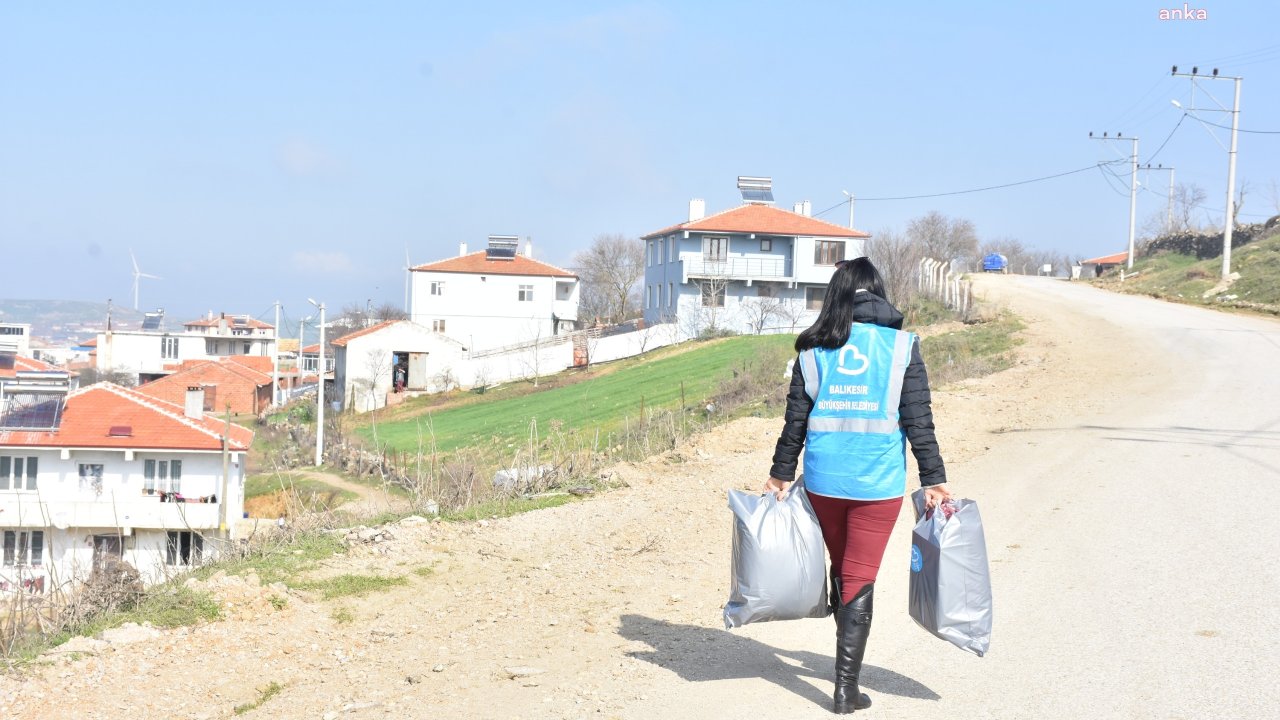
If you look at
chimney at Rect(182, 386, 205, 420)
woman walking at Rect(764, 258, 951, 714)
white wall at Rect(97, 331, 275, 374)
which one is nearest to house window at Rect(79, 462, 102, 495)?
chimney at Rect(182, 386, 205, 420)

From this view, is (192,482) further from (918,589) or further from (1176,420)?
(918,589)

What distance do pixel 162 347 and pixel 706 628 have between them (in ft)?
332

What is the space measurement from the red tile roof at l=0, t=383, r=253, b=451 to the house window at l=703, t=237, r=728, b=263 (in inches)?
1182

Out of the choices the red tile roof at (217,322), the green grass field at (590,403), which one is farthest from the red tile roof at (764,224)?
the red tile roof at (217,322)

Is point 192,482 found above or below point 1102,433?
below

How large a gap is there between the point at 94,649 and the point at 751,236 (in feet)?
184

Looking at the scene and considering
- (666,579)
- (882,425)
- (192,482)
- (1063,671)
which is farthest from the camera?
(192,482)

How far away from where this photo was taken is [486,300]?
72.3m

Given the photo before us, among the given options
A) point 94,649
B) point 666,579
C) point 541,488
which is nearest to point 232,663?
point 94,649

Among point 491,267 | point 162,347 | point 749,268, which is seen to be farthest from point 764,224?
point 162,347

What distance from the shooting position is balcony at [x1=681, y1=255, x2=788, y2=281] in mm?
59125

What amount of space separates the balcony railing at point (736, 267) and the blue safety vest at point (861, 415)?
54.1 m

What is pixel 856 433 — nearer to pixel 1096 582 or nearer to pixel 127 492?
pixel 1096 582

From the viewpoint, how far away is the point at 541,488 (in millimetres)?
10930
